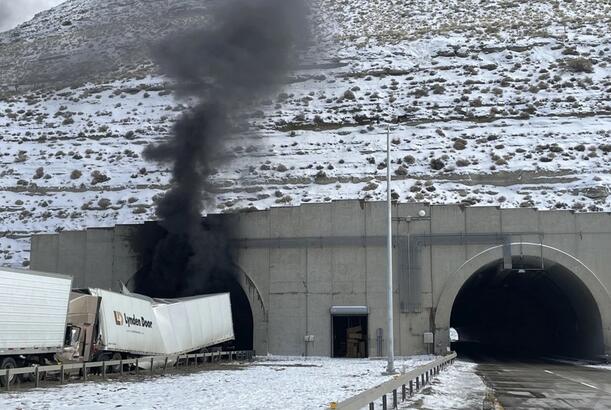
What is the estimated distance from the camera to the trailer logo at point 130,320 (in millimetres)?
25688

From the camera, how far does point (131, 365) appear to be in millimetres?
25531

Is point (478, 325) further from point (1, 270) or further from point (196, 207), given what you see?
point (1, 270)

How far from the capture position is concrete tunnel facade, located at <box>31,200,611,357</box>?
120ft

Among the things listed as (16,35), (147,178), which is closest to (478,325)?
(147,178)

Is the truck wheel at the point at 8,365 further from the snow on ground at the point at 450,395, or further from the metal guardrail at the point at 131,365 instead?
the snow on ground at the point at 450,395

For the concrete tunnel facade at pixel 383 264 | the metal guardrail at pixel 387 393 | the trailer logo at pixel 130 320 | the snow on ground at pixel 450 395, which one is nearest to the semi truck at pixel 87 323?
the trailer logo at pixel 130 320

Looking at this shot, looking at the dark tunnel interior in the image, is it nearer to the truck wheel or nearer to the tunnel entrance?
the tunnel entrance

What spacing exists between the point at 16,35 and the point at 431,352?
3359 inches

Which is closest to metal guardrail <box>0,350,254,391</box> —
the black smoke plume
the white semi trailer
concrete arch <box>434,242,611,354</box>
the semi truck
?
the semi truck

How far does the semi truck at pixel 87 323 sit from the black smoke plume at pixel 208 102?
3812 mm

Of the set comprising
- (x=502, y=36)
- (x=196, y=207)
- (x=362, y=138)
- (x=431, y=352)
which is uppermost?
(x=502, y=36)

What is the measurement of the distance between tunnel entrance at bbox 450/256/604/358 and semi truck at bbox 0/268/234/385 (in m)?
17.6

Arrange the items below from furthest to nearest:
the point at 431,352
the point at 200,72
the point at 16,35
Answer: the point at 16,35
the point at 200,72
the point at 431,352

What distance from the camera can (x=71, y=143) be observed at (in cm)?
6259
